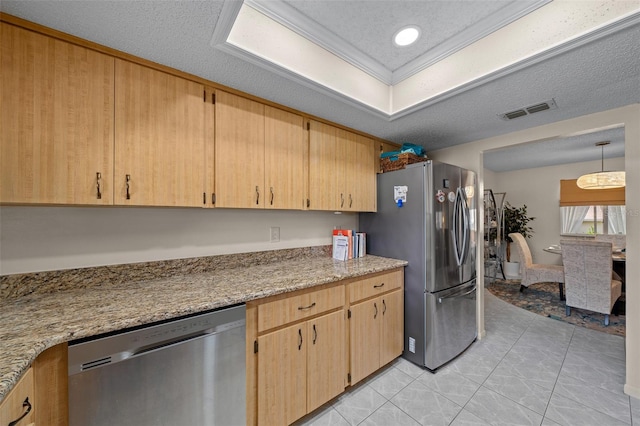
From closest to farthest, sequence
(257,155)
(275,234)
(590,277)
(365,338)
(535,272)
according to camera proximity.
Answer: (257,155) → (365,338) → (275,234) → (590,277) → (535,272)

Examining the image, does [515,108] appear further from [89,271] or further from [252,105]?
[89,271]

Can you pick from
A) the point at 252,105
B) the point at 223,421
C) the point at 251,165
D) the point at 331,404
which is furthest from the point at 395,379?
the point at 252,105

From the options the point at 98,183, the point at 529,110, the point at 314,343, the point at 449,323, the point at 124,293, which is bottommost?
the point at 449,323

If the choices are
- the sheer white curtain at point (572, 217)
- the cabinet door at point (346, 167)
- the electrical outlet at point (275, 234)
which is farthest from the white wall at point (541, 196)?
the electrical outlet at point (275, 234)

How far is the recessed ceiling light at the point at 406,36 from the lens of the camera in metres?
1.54

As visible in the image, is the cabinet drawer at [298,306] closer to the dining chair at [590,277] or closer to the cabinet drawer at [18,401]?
the cabinet drawer at [18,401]

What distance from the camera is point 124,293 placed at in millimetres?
1328

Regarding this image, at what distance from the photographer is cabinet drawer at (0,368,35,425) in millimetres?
680

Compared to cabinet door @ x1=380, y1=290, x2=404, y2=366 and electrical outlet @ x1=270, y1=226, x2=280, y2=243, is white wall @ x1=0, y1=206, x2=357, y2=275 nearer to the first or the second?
electrical outlet @ x1=270, y1=226, x2=280, y2=243

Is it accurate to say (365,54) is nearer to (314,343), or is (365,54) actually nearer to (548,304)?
(314,343)

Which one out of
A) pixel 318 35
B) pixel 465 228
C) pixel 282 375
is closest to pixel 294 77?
pixel 318 35

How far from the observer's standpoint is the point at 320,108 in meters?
1.95

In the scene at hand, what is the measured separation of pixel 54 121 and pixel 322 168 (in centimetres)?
163

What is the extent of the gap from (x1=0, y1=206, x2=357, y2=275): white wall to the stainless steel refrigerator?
3.48 ft
